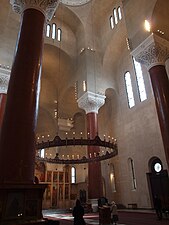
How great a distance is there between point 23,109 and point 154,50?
6947 mm

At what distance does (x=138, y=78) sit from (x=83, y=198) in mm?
11282

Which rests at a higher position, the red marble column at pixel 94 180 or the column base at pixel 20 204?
the red marble column at pixel 94 180

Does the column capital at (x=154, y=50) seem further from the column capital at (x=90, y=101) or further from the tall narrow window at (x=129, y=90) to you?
the tall narrow window at (x=129, y=90)

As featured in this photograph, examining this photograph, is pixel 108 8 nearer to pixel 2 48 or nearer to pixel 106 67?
pixel 106 67

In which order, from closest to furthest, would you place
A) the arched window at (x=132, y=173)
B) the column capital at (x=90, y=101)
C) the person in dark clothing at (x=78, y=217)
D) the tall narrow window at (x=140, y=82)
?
the person in dark clothing at (x=78, y=217) → the arched window at (x=132, y=173) → the tall narrow window at (x=140, y=82) → the column capital at (x=90, y=101)

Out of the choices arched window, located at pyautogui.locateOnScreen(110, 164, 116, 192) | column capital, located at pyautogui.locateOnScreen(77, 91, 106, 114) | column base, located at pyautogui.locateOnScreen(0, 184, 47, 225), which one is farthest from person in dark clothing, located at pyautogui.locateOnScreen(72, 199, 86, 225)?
arched window, located at pyautogui.locateOnScreen(110, 164, 116, 192)

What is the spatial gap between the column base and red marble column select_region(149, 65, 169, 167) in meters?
5.26

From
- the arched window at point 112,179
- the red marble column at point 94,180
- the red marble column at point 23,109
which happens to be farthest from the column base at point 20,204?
the arched window at point 112,179

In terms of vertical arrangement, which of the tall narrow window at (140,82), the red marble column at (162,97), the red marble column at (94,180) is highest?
the tall narrow window at (140,82)

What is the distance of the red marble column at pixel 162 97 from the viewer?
8.12 metres

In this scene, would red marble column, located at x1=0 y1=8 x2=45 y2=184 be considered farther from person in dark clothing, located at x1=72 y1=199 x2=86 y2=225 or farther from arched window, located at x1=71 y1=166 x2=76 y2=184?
arched window, located at x1=71 y1=166 x2=76 y2=184

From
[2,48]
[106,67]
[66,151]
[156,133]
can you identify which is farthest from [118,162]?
[2,48]

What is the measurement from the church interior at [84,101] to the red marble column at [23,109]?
0.08ft

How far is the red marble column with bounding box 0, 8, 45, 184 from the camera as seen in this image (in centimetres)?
485
